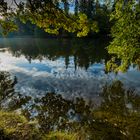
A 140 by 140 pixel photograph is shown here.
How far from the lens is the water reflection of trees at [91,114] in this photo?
14797 mm

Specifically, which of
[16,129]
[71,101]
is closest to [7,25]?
[16,129]

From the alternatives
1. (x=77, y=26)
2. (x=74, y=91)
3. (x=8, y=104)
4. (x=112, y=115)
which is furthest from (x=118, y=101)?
(x=77, y=26)

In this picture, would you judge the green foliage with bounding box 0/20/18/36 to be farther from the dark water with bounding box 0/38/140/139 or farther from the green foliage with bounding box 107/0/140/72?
the green foliage with bounding box 107/0/140/72

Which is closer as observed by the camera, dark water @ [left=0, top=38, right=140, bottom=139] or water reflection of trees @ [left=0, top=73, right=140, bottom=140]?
water reflection of trees @ [left=0, top=73, right=140, bottom=140]

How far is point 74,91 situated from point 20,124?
11.2 metres

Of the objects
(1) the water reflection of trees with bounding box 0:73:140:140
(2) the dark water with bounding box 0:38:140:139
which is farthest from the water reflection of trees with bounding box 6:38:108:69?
(1) the water reflection of trees with bounding box 0:73:140:140

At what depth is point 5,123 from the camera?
47.6 ft

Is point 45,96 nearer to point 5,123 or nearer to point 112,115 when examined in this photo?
point 112,115

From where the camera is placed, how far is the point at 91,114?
59.4ft

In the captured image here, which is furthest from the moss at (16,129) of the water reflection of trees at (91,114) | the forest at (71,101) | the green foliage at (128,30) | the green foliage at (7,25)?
the green foliage at (128,30)

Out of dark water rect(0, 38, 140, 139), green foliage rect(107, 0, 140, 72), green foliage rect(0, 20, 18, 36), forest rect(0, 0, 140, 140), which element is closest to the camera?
forest rect(0, 0, 140, 140)

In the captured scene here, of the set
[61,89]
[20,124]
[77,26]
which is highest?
[77,26]

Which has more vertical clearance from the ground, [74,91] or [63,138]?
[63,138]

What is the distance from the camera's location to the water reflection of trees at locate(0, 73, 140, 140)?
1480 centimetres
